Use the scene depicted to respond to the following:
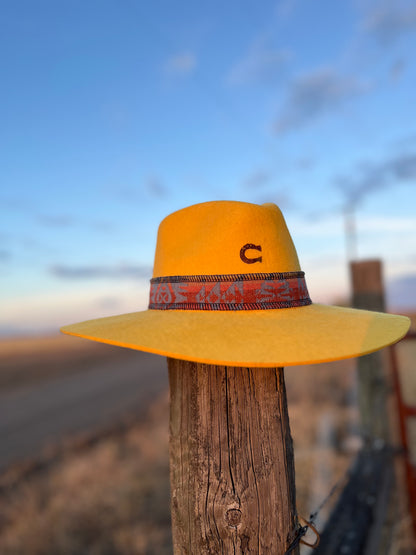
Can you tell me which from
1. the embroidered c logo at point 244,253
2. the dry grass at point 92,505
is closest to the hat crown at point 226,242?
the embroidered c logo at point 244,253

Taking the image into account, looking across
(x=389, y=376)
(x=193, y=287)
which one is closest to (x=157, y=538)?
(x=389, y=376)

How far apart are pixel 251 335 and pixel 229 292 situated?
0.20 m

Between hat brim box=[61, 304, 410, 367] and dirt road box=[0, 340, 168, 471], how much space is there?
683 cm

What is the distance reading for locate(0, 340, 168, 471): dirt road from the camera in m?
8.70

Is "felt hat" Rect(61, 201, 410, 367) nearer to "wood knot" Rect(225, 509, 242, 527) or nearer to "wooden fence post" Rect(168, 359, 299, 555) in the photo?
"wooden fence post" Rect(168, 359, 299, 555)

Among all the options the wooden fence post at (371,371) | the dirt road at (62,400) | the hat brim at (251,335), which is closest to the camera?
the hat brim at (251,335)

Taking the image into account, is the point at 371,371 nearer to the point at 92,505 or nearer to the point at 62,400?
the point at 92,505

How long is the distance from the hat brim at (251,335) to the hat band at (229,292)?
0.03 metres

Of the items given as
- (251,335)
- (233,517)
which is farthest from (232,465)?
(251,335)

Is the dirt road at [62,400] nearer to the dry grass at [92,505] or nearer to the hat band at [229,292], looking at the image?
the dry grass at [92,505]

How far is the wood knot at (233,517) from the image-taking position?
4.66 feet

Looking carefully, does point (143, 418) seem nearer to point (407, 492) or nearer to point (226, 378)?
point (407, 492)

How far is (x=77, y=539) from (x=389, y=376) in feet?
12.6

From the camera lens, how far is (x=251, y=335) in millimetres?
1351
